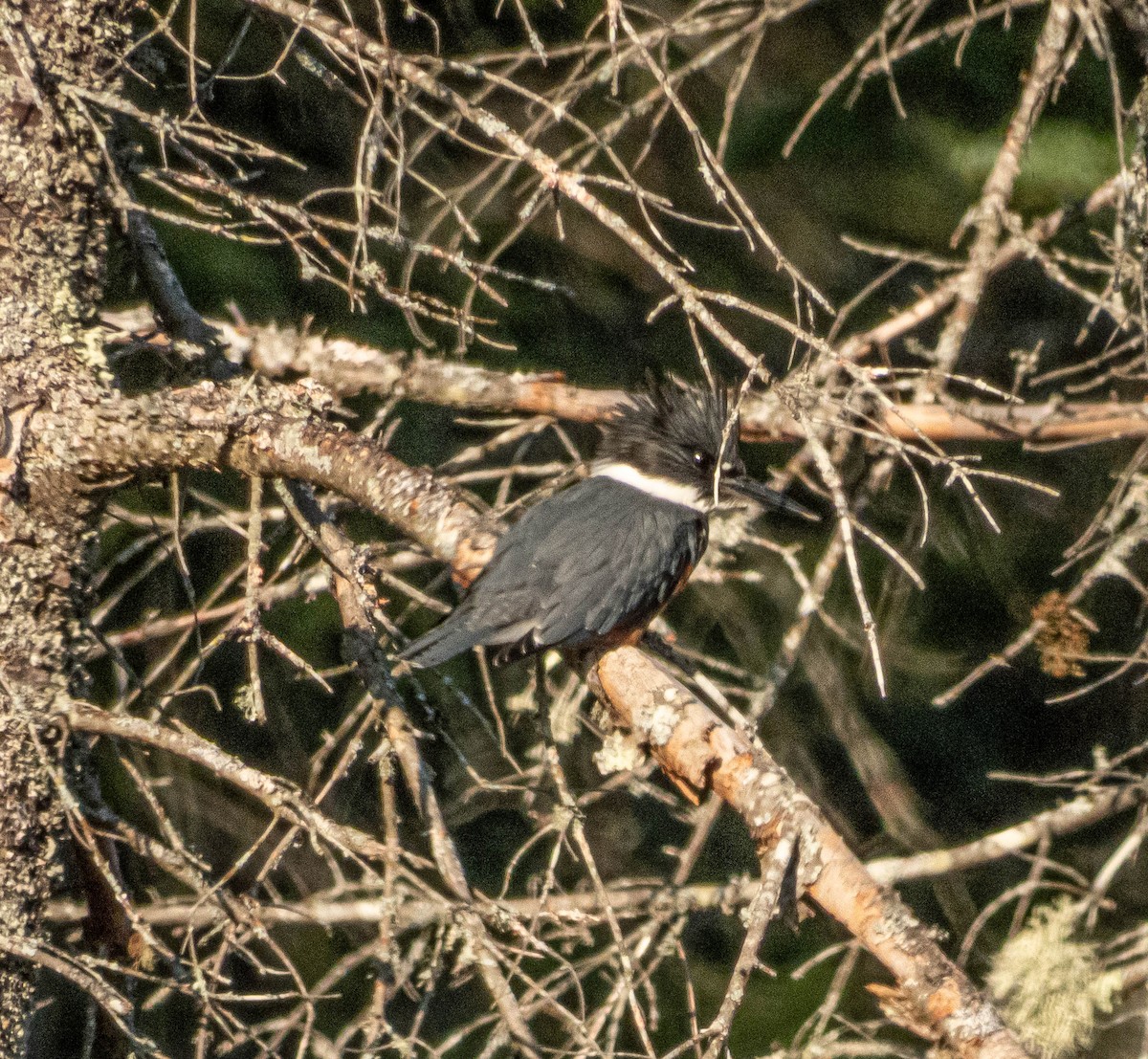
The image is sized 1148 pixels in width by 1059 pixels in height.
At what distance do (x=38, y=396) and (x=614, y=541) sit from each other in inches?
47.1

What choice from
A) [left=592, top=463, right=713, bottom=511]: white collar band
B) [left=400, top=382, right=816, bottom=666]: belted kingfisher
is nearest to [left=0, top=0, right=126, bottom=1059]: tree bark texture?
[left=400, top=382, right=816, bottom=666]: belted kingfisher

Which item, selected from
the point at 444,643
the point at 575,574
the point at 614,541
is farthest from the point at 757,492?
the point at 444,643

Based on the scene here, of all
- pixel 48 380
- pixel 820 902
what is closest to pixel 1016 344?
pixel 820 902

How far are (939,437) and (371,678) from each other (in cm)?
151

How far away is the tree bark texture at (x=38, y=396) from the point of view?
1897mm

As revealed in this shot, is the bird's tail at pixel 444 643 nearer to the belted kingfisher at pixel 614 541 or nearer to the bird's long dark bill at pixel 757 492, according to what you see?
the belted kingfisher at pixel 614 541

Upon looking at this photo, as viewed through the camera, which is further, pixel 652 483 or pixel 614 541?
pixel 652 483

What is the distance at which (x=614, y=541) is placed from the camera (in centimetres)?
272

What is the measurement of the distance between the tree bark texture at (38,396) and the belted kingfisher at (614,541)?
26.3 inches

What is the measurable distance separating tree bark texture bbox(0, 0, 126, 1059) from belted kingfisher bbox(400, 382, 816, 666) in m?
0.67

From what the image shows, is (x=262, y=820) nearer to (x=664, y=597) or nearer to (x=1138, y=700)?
(x=664, y=597)

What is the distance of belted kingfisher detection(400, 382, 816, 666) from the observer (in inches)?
99.0

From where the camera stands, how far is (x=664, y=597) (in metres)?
2.69

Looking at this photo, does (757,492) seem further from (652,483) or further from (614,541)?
(614,541)
